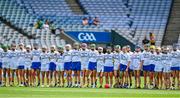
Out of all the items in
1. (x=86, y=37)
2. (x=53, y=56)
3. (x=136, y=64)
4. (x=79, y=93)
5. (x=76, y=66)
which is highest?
(x=86, y=37)

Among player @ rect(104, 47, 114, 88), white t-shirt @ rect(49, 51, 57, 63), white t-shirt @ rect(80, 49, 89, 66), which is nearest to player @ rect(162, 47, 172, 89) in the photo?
player @ rect(104, 47, 114, 88)

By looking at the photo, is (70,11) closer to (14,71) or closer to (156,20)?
(156,20)

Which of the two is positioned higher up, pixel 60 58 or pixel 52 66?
pixel 60 58

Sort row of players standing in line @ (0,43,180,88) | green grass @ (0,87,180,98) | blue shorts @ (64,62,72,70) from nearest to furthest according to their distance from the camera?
green grass @ (0,87,180,98)
row of players standing in line @ (0,43,180,88)
blue shorts @ (64,62,72,70)

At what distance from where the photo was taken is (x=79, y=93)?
32438 millimetres

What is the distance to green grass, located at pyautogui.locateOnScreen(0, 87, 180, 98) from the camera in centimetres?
3083

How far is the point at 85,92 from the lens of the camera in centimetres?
3331

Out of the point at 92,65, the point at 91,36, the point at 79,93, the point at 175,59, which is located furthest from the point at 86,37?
the point at 79,93

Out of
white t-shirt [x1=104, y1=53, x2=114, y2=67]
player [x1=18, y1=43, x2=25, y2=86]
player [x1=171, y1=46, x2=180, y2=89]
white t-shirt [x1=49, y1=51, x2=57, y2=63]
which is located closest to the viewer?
player [x1=171, y1=46, x2=180, y2=89]

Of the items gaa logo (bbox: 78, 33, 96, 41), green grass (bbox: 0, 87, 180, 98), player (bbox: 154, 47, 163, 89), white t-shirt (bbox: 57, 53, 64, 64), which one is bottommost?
green grass (bbox: 0, 87, 180, 98)

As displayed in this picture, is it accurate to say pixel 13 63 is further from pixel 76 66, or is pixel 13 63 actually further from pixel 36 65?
pixel 76 66

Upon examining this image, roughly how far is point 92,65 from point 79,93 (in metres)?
5.53

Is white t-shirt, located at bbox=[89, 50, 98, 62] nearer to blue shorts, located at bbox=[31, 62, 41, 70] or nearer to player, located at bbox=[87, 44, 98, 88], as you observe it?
player, located at bbox=[87, 44, 98, 88]

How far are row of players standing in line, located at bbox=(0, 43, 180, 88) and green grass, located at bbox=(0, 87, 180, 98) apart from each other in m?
2.08
